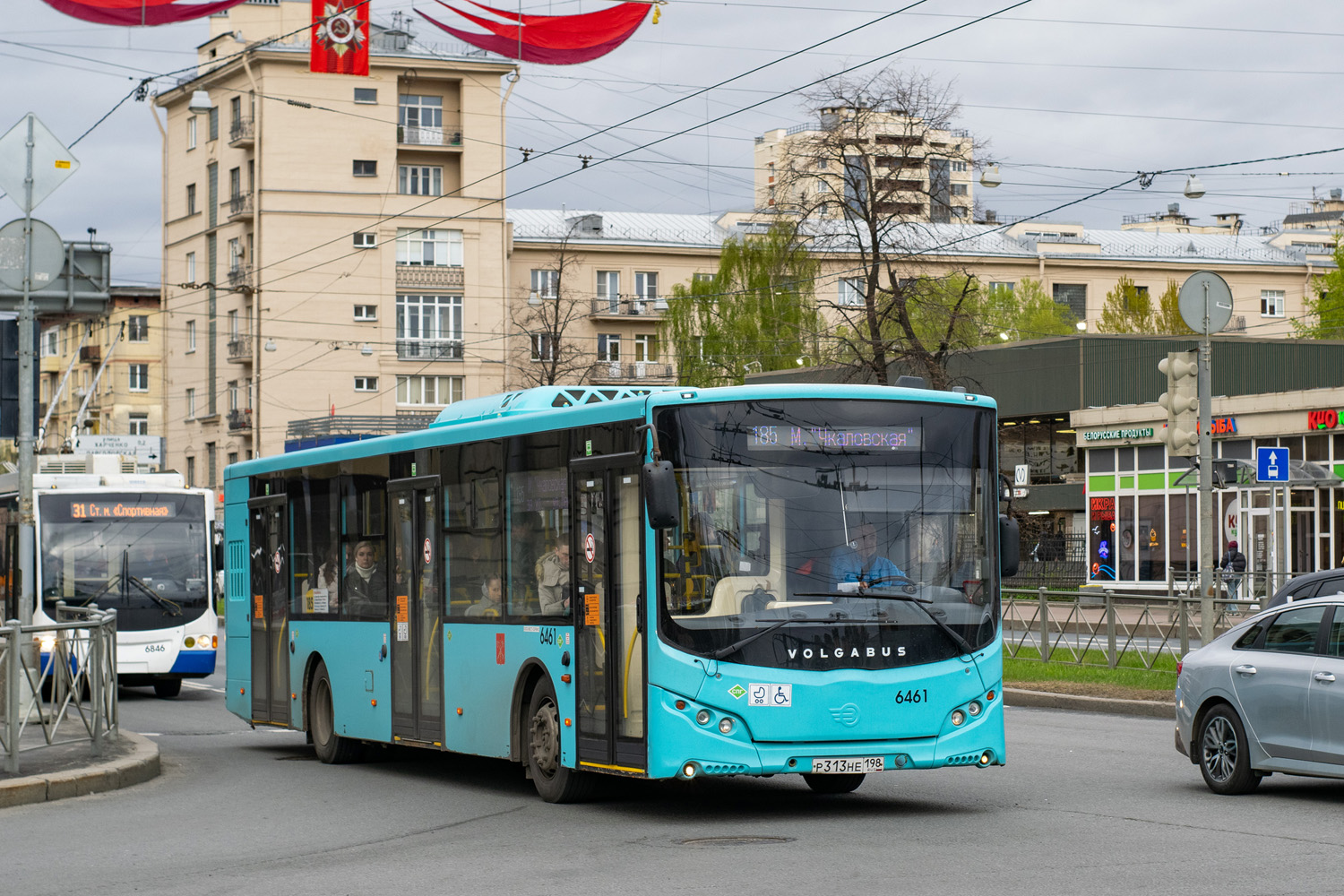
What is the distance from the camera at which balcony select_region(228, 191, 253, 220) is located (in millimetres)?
73875

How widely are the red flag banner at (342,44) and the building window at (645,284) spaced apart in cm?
4528

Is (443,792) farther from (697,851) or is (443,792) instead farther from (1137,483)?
(1137,483)

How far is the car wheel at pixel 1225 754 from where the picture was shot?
12.4 m

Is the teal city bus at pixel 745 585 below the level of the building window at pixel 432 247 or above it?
below

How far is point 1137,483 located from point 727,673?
128 ft

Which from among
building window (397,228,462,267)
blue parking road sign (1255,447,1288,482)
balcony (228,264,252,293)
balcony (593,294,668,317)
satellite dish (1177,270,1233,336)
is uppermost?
building window (397,228,462,267)

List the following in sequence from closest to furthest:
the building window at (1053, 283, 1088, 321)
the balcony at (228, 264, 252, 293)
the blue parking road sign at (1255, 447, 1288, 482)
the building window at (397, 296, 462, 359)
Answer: the blue parking road sign at (1255, 447, 1288, 482) → the balcony at (228, 264, 252, 293) → the building window at (397, 296, 462, 359) → the building window at (1053, 283, 1088, 321)

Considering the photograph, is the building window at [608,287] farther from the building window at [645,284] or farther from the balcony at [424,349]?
the balcony at [424,349]

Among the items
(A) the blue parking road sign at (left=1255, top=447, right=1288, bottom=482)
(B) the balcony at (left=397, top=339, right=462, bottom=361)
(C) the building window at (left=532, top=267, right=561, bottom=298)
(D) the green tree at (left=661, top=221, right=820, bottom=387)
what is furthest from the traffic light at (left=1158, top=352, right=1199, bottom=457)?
(C) the building window at (left=532, top=267, right=561, bottom=298)

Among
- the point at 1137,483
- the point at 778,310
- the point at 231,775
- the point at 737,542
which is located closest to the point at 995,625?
the point at 737,542

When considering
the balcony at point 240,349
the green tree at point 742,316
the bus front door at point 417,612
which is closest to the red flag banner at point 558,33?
the bus front door at point 417,612

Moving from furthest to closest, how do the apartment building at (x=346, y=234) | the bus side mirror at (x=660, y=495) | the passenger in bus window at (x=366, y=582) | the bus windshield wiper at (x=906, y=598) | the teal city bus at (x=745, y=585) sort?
the apartment building at (x=346, y=234) < the passenger in bus window at (x=366, y=582) < the bus windshield wiper at (x=906, y=598) < the teal city bus at (x=745, y=585) < the bus side mirror at (x=660, y=495)

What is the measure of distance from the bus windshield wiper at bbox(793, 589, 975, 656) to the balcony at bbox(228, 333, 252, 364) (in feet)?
213

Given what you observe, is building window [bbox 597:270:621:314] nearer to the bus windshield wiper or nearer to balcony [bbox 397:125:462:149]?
balcony [bbox 397:125:462:149]
